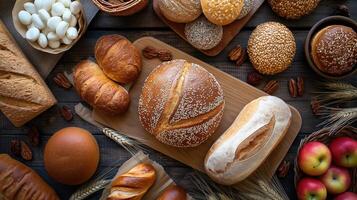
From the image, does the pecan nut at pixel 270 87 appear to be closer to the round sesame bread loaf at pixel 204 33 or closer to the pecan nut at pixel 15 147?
the round sesame bread loaf at pixel 204 33

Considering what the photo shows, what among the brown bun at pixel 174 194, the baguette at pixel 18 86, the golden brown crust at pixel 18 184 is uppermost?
the baguette at pixel 18 86

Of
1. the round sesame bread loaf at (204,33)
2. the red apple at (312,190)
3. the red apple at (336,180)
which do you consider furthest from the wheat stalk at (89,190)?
the red apple at (336,180)

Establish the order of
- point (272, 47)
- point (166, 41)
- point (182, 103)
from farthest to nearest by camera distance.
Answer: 1. point (166, 41)
2. point (272, 47)
3. point (182, 103)

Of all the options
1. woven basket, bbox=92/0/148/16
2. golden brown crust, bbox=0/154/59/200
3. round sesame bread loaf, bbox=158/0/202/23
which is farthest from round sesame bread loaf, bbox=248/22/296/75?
golden brown crust, bbox=0/154/59/200

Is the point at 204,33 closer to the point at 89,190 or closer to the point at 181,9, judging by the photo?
the point at 181,9

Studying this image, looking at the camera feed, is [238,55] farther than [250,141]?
Yes

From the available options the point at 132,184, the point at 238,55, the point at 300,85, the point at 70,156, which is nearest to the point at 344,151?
the point at 300,85
